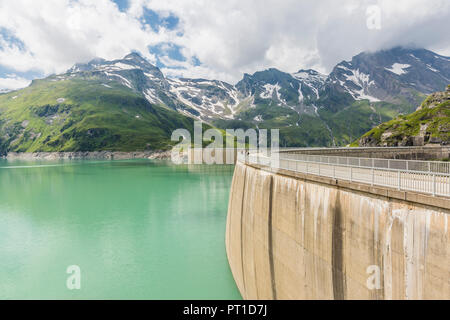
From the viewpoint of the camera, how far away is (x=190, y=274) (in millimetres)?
22391

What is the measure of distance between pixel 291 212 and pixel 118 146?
7803 inches

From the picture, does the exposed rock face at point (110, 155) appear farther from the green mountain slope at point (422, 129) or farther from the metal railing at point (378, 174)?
the metal railing at point (378, 174)

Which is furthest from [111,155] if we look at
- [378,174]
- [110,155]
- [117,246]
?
[378,174]

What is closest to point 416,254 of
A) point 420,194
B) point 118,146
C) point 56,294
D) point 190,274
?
point 420,194

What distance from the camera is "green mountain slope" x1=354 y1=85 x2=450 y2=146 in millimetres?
64019

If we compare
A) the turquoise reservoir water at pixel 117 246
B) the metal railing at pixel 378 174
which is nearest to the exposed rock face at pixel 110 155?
the turquoise reservoir water at pixel 117 246

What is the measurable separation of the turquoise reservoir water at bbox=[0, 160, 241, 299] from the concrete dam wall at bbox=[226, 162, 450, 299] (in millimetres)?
6815

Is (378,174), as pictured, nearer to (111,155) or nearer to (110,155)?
(111,155)

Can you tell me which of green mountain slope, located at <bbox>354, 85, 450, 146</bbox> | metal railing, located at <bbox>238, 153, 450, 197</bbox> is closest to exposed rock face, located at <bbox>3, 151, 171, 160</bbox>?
green mountain slope, located at <bbox>354, 85, 450, 146</bbox>

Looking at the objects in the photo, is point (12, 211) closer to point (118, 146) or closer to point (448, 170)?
point (448, 170)

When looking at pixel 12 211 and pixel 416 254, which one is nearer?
pixel 416 254

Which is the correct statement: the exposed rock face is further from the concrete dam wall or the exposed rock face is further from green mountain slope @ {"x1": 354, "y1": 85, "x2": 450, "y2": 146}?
the concrete dam wall

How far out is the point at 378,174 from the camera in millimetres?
12297

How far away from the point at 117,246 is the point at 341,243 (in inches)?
1042
